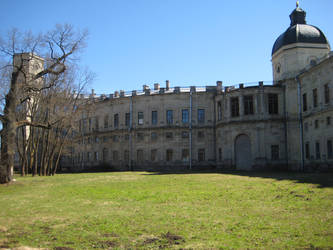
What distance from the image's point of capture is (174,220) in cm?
1049

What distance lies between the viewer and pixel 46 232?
921cm

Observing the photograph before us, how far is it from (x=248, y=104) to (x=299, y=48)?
9056 millimetres

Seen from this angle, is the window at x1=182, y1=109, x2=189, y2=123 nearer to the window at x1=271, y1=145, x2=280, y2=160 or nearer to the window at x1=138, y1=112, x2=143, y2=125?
the window at x1=138, y1=112, x2=143, y2=125

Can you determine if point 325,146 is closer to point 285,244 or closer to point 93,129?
point 285,244

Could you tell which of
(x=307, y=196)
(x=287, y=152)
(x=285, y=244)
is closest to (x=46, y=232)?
(x=285, y=244)

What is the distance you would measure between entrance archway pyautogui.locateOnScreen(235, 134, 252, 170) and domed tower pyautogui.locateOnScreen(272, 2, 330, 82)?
9.19 m

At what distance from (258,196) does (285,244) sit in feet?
25.0

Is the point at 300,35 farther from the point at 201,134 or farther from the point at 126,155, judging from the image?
the point at 126,155

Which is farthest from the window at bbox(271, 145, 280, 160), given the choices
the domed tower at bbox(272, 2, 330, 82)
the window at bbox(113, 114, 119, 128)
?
the window at bbox(113, 114, 119, 128)

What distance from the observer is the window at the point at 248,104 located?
130 ft

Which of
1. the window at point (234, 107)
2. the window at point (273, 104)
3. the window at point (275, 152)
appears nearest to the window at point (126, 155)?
the window at point (234, 107)

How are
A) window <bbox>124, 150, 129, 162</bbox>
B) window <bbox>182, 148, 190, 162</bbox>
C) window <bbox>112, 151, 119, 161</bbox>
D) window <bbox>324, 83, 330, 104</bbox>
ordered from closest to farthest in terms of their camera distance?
window <bbox>324, 83, 330, 104</bbox> < window <bbox>182, 148, 190, 162</bbox> < window <bbox>124, 150, 129, 162</bbox> < window <bbox>112, 151, 119, 161</bbox>

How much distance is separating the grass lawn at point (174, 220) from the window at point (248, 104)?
23859 mm

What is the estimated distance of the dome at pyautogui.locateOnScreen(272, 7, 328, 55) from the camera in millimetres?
39375
